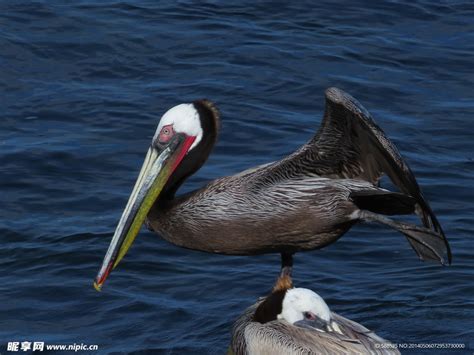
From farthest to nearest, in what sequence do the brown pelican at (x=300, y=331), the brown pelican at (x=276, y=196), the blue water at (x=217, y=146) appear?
the blue water at (x=217, y=146) < the brown pelican at (x=276, y=196) < the brown pelican at (x=300, y=331)

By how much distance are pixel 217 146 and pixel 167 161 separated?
10.1ft

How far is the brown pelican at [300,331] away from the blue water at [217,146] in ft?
1.33

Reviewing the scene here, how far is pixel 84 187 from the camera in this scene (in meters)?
9.80

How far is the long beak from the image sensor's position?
7.17 metres

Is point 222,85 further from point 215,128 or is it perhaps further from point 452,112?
point 215,128

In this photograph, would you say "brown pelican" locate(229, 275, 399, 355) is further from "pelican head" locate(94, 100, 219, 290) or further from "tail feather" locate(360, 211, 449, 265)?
"pelican head" locate(94, 100, 219, 290)

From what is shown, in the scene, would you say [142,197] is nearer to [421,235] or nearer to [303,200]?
[303,200]

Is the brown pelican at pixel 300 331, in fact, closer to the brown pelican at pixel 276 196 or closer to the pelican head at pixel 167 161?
the brown pelican at pixel 276 196

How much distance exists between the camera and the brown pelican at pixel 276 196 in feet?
24.1

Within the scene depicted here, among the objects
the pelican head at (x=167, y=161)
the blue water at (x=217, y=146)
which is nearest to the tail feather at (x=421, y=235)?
the blue water at (x=217, y=146)

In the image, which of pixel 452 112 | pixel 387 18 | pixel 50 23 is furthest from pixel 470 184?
pixel 50 23

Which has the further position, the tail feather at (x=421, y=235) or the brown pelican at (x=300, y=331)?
the tail feather at (x=421, y=235)

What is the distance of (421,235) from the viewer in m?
7.46

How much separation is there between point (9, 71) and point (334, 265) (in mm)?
4520
